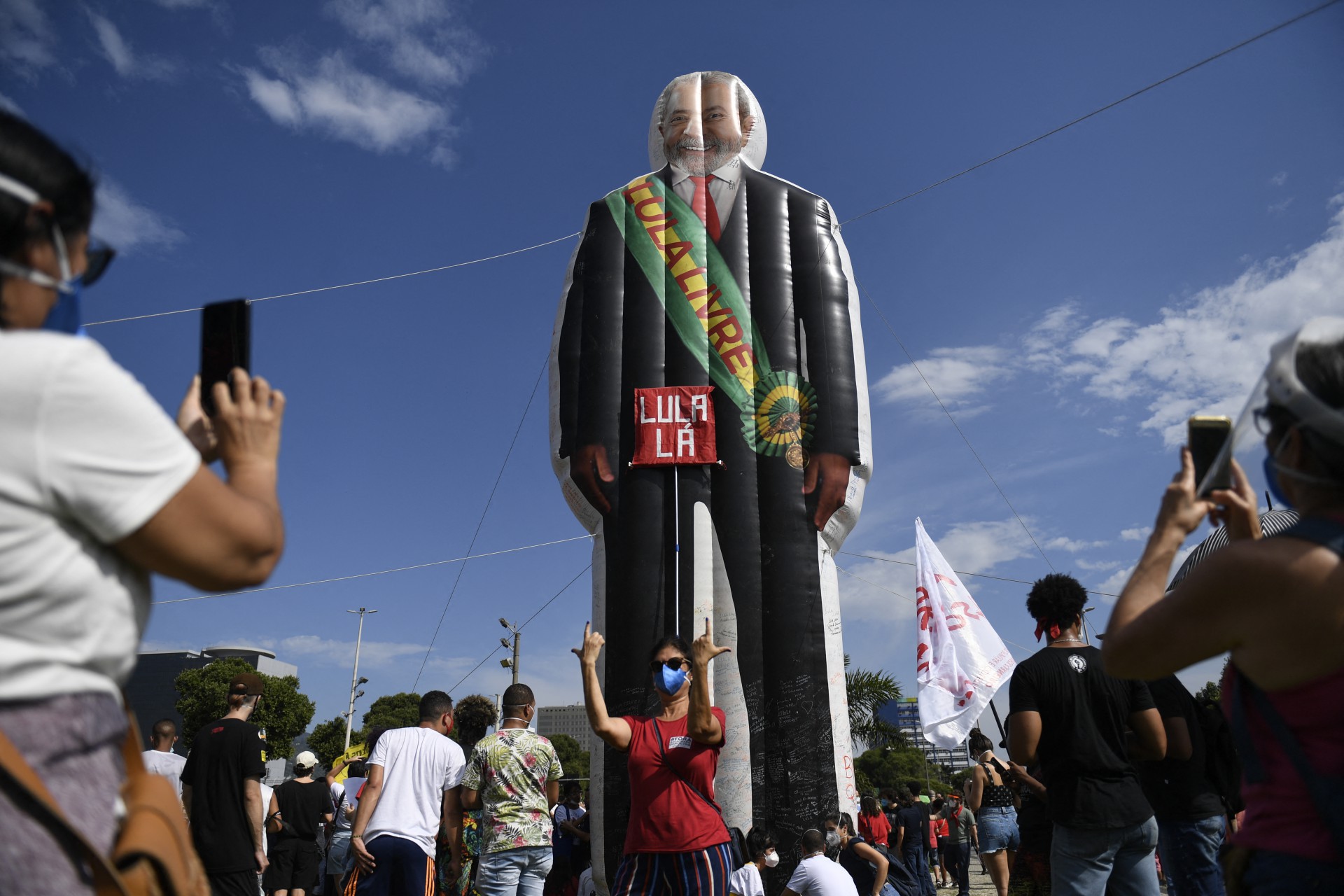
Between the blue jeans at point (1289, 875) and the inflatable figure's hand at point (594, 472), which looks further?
the inflatable figure's hand at point (594, 472)

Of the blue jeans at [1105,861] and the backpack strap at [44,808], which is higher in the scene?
the backpack strap at [44,808]

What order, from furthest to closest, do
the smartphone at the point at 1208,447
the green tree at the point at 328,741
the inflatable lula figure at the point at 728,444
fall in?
the green tree at the point at 328,741
the inflatable lula figure at the point at 728,444
the smartphone at the point at 1208,447

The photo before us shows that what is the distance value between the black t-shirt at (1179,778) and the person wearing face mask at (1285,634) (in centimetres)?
222

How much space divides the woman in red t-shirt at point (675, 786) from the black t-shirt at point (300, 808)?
386 centimetres

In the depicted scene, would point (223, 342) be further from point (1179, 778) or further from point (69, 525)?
point (1179, 778)

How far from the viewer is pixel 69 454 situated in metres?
0.90

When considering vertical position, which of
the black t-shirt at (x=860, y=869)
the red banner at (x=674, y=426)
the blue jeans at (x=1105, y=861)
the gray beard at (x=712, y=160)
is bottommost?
the black t-shirt at (x=860, y=869)

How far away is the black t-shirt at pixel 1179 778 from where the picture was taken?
3.41 meters

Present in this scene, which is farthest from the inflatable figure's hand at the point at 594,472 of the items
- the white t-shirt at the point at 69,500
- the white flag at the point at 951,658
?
the white t-shirt at the point at 69,500

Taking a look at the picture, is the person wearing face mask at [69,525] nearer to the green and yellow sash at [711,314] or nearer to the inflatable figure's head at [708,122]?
the green and yellow sash at [711,314]

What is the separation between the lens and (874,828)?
9461 mm

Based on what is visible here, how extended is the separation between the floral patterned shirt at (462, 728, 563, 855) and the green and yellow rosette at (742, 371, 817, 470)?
13.8ft

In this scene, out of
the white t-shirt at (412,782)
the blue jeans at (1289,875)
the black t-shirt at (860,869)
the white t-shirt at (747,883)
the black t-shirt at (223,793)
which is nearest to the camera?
the blue jeans at (1289,875)

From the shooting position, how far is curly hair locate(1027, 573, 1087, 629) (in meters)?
3.49
